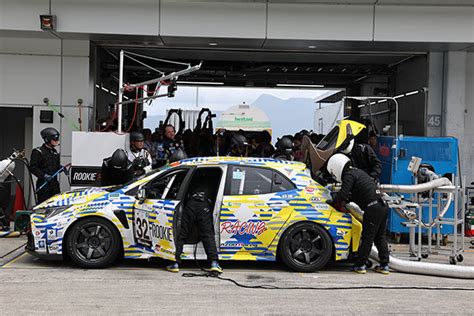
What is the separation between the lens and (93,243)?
27.0 ft

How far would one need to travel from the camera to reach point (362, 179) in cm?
855

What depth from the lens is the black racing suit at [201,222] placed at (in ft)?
26.5

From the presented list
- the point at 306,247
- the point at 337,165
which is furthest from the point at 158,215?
the point at 337,165

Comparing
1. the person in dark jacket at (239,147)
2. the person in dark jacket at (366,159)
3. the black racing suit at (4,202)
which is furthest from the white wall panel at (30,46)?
the person in dark jacket at (366,159)

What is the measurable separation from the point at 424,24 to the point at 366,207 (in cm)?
551

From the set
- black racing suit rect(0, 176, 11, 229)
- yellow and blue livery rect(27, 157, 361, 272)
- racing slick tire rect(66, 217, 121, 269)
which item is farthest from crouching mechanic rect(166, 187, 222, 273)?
black racing suit rect(0, 176, 11, 229)

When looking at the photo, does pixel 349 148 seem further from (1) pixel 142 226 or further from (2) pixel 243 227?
(1) pixel 142 226

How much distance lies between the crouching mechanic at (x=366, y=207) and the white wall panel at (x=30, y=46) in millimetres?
7439

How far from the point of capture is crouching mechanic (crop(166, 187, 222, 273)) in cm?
808

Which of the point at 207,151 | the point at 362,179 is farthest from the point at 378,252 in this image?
the point at 207,151

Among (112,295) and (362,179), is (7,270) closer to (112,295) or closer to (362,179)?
(112,295)

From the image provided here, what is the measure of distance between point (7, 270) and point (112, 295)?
212 centimetres

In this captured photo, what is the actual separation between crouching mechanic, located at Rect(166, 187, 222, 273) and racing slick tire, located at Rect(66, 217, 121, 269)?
88 centimetres

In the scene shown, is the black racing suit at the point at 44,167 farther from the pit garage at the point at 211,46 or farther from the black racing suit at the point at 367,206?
the black racing suit at the point at 367,206
